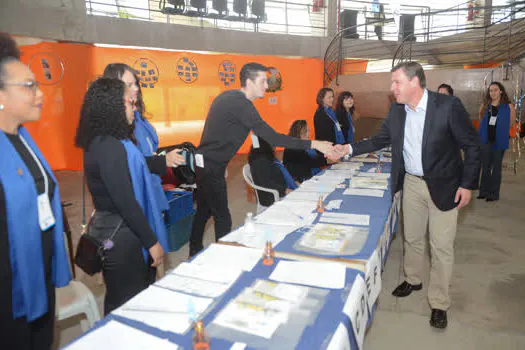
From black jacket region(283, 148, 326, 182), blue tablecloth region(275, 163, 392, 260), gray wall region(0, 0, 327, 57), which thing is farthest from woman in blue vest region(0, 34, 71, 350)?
gray wall region(0, 0, 327, 57)

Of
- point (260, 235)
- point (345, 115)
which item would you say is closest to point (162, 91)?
point (345, 115)

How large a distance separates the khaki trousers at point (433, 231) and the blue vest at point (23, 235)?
2.15 m

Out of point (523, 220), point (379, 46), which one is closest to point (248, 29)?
point (379, 46)

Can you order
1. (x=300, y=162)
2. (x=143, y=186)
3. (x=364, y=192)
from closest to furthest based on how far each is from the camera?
1. (x=143, y=186)
2. (x=364, y=192)
3. (x=300, y=162)

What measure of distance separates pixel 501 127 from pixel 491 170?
667mm

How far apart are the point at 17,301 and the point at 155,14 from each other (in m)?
8.57

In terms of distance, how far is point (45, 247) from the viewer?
130 centimetres

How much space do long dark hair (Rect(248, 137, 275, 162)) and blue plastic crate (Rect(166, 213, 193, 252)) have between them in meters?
1.01

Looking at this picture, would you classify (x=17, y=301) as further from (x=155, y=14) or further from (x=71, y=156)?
(x=155, y=14)

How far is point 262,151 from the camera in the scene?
333 centimetres

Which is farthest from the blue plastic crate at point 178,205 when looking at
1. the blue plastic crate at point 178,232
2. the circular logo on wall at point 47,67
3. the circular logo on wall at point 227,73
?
the circular logo on wall at point 227,73

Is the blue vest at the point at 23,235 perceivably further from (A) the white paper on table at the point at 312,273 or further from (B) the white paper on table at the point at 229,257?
(A) the white paper on table at the point at 312,273

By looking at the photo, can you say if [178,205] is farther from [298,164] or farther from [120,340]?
[120,340]

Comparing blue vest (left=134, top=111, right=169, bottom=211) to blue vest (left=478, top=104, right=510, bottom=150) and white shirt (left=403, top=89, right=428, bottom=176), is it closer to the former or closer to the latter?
white shirt (left=403, top=89, right=428, bottom=176)
